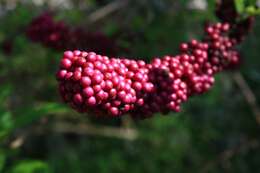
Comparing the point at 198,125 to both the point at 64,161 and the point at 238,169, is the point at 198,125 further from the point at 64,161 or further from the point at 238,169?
the point at 64,161

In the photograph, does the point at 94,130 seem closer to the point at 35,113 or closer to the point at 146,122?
the point at 146,122

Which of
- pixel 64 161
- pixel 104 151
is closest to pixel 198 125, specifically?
pixel 104 151

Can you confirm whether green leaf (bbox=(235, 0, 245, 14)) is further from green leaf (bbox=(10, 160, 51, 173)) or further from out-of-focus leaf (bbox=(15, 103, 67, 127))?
green leaf (bbox=(10, 160, 51, 173))

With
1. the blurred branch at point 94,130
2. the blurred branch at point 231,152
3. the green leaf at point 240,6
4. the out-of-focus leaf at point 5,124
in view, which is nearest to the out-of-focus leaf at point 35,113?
the out-of-focus leaf at point 5,124

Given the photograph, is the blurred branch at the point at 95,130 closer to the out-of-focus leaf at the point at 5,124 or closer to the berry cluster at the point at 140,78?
the out-of-focus leaf at the point at 5,124

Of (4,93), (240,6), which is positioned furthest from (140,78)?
(4,93)

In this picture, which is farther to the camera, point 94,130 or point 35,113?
point 94,130

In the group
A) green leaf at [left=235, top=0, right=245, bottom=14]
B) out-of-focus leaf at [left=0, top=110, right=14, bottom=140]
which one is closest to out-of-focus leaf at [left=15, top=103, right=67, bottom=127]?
out-of-focus leaf at [left=0, top=110, right=14, bottom=140]
